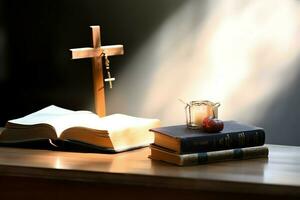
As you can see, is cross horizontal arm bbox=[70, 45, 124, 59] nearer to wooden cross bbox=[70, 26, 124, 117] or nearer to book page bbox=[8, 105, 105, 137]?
wooden cross bbox=[70, 26, 124, 117]

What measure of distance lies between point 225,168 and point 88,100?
0.69 meters

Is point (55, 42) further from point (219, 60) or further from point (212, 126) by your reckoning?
point (212, 126)

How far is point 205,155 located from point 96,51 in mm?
484

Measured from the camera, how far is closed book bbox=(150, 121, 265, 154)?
139 cm

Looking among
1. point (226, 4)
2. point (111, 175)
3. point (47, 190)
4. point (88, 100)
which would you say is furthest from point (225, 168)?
point (88, 100)

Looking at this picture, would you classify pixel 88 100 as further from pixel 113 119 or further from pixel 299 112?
pixel 299 112

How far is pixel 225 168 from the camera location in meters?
1.35

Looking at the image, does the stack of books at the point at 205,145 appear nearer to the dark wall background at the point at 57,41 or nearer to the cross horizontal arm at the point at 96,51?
the cross horizontal arm at the point at 96,51

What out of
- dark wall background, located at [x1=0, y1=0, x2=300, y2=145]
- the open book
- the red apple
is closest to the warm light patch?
dark wall background, located at [x1=0, y1=0, x2=300, y2=145]

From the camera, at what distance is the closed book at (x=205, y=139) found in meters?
1.39

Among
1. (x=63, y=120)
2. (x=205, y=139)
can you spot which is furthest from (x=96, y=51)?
(x=205, y=139)

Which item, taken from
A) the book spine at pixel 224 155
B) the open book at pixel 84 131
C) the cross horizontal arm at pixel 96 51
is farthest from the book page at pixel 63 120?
the book spine at pixel 224 155

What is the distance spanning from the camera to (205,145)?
1.40 metres

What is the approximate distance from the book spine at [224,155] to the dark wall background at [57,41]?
531mm
